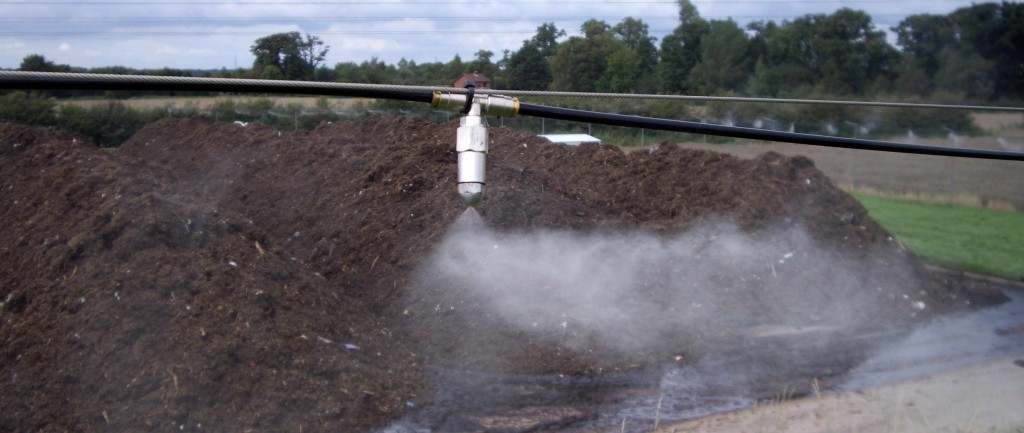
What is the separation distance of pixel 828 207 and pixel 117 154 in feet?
29.3

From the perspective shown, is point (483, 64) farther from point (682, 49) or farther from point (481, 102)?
point (682, 49)

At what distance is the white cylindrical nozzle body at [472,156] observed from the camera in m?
3.67

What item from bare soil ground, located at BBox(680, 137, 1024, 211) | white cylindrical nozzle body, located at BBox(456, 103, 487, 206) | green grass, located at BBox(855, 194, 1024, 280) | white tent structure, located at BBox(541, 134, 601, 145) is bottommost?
green grass, located at BBox(855, 194, 1024, 280)

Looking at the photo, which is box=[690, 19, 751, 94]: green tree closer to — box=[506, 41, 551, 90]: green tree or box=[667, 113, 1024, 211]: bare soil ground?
box=[667, 113, 1024, 211]: bare soil ground

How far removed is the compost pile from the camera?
256 inches

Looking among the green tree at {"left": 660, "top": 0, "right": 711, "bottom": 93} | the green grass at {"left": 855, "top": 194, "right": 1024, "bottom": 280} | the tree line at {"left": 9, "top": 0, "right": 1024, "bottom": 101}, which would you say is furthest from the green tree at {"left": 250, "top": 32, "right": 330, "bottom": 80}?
the green grass at {"left": 855, "top": 194, "right": 1024, "bottom": 280}

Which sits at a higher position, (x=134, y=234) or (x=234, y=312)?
(x=134, y=234)

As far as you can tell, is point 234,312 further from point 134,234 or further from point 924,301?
point 924,301

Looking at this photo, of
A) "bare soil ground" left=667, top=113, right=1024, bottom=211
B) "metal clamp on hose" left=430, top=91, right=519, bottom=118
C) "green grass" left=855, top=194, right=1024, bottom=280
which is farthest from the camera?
"bare soil ground" left=667, top=113, right=1024, bottom=211

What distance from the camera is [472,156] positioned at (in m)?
3.68

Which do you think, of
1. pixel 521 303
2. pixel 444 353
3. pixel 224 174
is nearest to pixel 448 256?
pixel 521 303

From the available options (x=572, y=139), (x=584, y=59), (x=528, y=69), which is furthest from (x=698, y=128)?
(x=572, y=139)

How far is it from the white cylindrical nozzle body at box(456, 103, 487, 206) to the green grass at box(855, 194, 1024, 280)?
11293 millimetres

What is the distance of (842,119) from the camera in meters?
13.3
